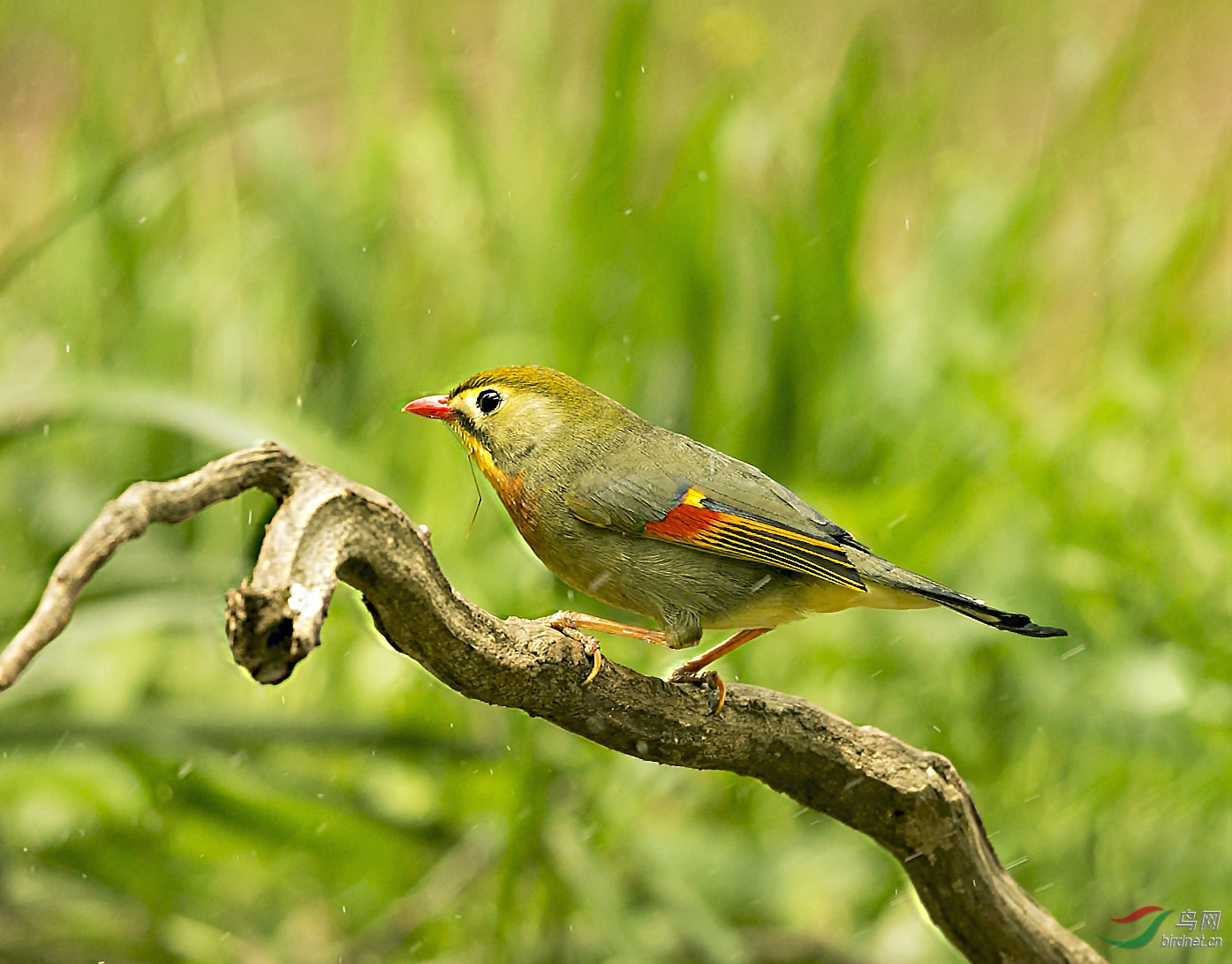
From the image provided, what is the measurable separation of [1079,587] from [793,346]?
1307 millimetres

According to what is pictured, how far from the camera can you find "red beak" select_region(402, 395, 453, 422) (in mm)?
2127

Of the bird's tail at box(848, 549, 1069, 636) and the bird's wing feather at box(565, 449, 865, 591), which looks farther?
the bird's wing feather at box(565, 449, 865, 591)

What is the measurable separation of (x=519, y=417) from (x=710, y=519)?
368mm

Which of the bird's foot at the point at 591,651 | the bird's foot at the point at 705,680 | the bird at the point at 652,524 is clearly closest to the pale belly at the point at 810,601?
the bird at the point at 652,524

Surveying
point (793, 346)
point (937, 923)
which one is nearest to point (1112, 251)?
point (793, 346)

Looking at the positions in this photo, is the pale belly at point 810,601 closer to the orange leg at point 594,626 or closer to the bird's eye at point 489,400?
the orange leg at point 594,626

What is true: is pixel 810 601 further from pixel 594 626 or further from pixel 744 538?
pixel 594 626

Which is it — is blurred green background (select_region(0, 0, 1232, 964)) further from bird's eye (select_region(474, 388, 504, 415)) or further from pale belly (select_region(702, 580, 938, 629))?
pale belly (select_region(702, 580, 938, 629))

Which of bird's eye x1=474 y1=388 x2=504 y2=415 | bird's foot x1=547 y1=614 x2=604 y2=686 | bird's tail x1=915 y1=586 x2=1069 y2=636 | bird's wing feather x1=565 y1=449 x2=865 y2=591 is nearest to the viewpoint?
bird's foot x1=547 y1=614 x2=604 y2=686

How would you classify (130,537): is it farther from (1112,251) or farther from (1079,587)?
(1112,251)

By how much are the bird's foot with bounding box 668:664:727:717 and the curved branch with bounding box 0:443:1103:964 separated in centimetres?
2

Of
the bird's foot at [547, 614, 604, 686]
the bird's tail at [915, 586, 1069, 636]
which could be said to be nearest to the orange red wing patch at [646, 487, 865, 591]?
the bird's tail at [915, 586, 1069, 636]

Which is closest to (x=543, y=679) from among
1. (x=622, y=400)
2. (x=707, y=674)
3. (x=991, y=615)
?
(x=707, y=674)

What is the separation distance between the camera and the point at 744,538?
2.07 m
